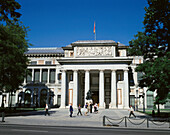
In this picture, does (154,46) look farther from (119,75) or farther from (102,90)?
(119,75)

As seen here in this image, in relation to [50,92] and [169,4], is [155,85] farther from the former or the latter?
[50,92]

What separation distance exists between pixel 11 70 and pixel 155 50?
19.7 metres

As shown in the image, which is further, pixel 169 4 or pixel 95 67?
pixel 95 67

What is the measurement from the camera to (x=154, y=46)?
24.9 meters

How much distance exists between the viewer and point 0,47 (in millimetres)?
24906

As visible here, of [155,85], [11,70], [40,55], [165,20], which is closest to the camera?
[155,85]

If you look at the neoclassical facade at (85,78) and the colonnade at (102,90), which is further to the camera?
the neoclassical facade at (85,78)

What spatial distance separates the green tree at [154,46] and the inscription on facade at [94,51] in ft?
84.4

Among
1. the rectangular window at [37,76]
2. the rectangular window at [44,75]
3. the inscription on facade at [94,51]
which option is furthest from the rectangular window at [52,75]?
the inscription on facade at [94,51]

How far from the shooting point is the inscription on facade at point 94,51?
52.4m

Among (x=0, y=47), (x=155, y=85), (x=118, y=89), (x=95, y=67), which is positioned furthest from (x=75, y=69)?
(x=155, y=85)

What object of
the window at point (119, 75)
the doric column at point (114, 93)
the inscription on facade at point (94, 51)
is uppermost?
→ the inscription on facade at point (94, 51)

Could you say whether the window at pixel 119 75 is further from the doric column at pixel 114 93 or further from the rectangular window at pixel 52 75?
the rectangular window at pixel 52 75

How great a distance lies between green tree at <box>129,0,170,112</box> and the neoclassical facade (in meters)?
21.9
